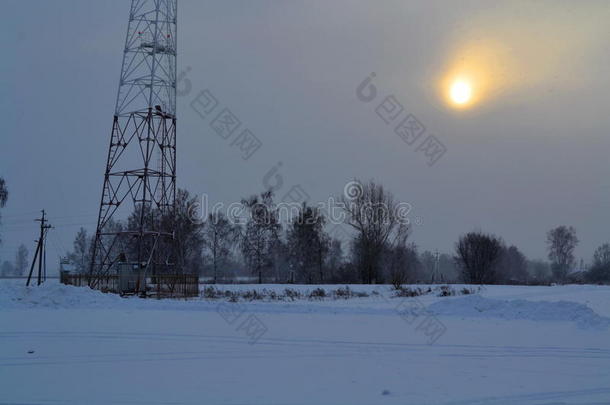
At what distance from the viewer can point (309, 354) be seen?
11.0m

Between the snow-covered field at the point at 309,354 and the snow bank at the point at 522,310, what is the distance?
4 cm

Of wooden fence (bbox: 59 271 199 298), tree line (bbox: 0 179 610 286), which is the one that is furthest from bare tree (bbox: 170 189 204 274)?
wooden fence (bbox: 59 271 199 298)

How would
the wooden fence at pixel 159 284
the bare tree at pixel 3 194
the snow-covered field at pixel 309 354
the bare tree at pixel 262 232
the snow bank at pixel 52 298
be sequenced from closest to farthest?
the snow-covered field at pixel 309 354 < the snow bank at pixel 52 298 < the wooden fence at pixel 159 284 < the bare tree at pixel 3 194 < the bare tree at pixel 262 232

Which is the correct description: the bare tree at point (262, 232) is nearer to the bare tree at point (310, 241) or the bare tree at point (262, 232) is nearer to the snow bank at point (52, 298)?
the bare tree at point (310, 241)

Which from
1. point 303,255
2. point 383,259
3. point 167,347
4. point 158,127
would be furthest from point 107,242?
point 167,347

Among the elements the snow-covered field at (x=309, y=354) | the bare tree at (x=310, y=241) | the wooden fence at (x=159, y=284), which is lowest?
the snow-covered field at (x=309, y=354)

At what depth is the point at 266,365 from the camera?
9.95 m

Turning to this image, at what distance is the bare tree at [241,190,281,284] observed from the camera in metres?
60.1

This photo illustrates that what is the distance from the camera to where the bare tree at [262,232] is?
2367 inches

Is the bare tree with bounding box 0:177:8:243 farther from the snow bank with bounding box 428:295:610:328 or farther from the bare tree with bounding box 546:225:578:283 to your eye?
the bare tree with bounding box 546:225:578:283

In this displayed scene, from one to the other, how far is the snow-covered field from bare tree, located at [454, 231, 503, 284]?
35.1 meters

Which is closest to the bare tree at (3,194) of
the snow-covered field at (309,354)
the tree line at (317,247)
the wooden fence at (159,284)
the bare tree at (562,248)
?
the tree line at (317,247)

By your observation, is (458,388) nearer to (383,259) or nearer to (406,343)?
(406,343)

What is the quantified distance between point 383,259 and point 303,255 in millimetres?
13632
